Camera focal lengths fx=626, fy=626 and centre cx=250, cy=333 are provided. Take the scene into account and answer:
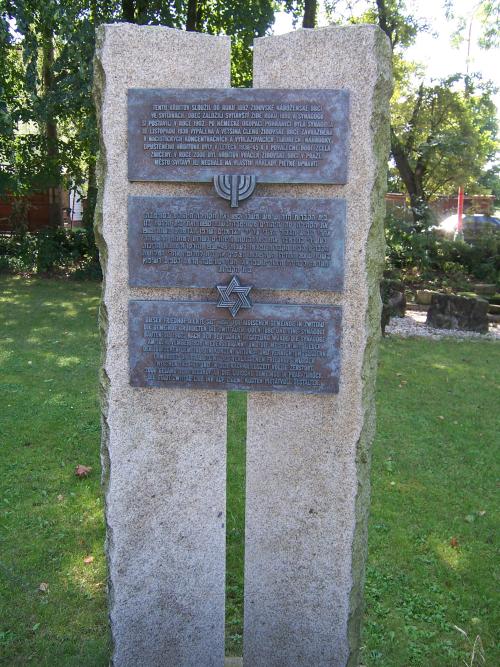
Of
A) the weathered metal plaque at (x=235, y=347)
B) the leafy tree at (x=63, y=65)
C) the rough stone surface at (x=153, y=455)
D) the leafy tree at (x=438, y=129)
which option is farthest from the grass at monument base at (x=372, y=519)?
the leafy tree at (x=438, y=129)

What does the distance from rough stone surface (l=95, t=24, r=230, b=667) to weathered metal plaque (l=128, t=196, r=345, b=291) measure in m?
0.07

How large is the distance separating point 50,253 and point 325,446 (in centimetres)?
1381

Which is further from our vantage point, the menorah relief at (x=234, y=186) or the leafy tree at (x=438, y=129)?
the leafy tree at (x=438, y=129)

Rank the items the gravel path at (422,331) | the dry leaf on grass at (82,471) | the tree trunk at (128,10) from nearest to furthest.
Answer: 1. the dry leaf on grass at (82,471)
2. the gravel path at (422,331)
3. the tree trunk at (128,10)

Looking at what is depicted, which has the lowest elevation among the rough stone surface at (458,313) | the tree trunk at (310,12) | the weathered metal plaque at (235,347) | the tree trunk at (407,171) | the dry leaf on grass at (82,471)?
the dry leaf on grass at (82,471)

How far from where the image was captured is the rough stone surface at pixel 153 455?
106 inches

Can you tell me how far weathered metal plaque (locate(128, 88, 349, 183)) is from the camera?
2639 millimetres

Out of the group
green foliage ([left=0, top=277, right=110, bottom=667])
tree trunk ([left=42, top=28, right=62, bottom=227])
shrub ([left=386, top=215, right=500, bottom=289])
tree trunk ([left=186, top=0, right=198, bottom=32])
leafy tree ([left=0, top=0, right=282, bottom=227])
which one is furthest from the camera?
shrub ([left=386, top=215, right=500, bottom=289])

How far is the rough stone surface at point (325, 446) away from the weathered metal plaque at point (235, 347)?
7 centimetres

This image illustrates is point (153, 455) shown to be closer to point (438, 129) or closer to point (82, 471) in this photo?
point (82, 471)

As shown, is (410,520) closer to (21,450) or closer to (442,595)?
(442,595)

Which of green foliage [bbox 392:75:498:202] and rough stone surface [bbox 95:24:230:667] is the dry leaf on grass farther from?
green foliage [bbox 392:75:498:202]

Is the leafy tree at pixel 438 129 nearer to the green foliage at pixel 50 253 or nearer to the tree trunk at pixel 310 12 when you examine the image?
the tree trunk at pixel 310 12

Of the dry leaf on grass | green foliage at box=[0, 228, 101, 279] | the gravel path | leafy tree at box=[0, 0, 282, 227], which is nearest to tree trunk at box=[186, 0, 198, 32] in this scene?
leafy tree at box=[0, 0, 282, 227]
